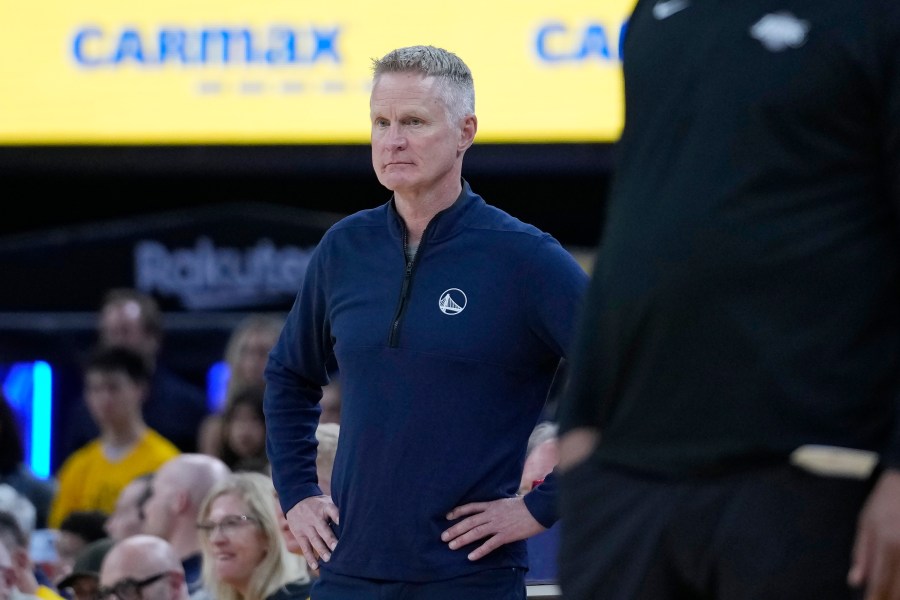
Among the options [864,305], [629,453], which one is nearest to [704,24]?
[864,305]

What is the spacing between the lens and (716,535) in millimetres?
1497

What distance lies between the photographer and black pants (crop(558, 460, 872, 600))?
57.6 inches

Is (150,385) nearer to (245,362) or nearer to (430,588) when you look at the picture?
(245,362)

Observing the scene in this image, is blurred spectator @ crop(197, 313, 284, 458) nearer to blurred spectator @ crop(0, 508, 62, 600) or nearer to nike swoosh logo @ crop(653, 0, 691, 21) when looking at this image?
blurred spectator @ crop(0, 508, 62, 600)

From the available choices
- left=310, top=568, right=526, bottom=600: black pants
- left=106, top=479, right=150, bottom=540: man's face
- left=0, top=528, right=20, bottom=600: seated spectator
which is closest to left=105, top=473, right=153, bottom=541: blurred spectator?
left=106, top=479, right=150, bottom=540: man's face

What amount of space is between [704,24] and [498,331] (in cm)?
98

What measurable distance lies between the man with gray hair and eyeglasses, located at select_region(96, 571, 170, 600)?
1.37m

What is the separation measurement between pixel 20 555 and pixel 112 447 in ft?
5.65

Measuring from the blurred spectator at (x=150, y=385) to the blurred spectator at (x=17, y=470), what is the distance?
0.62 metres

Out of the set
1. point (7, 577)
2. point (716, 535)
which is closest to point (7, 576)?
point (7, 577)

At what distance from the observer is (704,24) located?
5.24 ft

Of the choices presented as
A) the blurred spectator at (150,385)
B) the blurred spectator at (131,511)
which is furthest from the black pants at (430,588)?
the blurred spectator at (150,385)

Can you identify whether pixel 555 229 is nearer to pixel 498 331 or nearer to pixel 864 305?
pixel 498 331

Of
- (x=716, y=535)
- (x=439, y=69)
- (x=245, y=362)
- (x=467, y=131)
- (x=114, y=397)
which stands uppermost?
(x=439, y=69)
